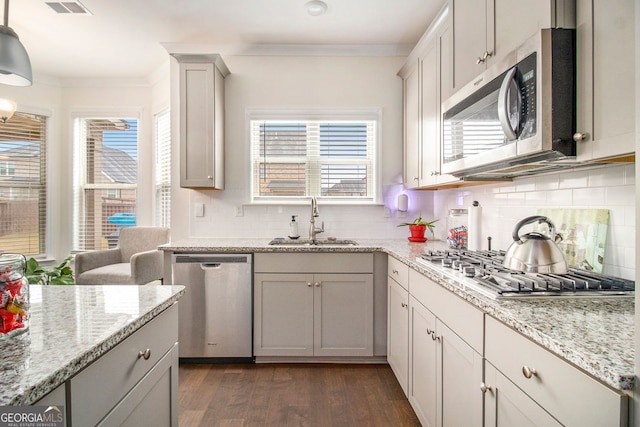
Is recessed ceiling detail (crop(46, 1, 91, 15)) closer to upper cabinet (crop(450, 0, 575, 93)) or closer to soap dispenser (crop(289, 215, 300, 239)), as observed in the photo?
soap dispenser (crop(289, 215, 300, 239))

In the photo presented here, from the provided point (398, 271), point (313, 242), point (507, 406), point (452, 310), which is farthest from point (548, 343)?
point (313, 242)

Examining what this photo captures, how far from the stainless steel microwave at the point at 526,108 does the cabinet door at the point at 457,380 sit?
2.47ft

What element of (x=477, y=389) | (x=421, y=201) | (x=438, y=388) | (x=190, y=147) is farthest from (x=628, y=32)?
(x=190, y=147)

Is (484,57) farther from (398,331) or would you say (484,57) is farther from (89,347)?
(89,347)

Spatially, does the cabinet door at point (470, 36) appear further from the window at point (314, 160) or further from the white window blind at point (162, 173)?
the white window blind at point (162, 173)

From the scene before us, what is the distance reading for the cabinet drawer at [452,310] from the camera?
1211 mm

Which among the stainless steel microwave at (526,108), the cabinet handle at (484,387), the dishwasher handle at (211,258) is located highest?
the stainless steel microwave at (526,108)

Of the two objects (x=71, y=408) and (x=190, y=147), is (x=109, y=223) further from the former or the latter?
(x=71, y=408)

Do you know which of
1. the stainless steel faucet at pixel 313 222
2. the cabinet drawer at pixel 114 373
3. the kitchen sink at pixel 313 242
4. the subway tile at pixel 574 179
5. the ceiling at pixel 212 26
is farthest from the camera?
the stainless steel faucet at pixel 313 222

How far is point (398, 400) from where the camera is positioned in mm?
2211

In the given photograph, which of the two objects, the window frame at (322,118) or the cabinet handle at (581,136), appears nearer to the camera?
the cabinet handle at (581,136)

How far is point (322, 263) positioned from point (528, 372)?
1.85 metres

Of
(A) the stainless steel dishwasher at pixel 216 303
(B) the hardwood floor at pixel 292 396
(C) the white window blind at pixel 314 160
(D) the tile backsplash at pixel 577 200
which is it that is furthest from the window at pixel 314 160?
(B) the hardwood floor at pixel 292 396

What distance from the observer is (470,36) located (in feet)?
5.87
